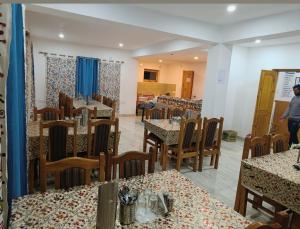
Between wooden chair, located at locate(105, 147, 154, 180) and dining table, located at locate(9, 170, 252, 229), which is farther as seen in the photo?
wooden chair, located at locate(105, 147, 154, 180)

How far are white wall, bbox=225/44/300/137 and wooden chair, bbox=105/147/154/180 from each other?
4567 millimetres

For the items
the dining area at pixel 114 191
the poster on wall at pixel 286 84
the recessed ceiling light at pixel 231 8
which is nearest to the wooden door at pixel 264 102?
the poster on wall at pixel 286 84

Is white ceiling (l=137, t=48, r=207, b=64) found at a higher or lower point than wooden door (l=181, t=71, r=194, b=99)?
higher

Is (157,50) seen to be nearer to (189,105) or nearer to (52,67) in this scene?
(189,105)

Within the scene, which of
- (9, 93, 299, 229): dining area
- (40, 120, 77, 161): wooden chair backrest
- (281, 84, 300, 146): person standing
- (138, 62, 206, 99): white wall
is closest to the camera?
(9, 93, 299, 229): dining area

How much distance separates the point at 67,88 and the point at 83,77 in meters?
0.62

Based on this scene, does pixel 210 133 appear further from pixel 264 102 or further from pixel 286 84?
pixel 286 84

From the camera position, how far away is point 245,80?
582 centimetres

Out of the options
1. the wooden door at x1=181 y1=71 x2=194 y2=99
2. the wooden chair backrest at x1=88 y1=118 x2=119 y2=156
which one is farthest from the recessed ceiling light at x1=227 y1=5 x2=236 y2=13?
the wooden door at x1=181 y1=71 x2=194 y2=99

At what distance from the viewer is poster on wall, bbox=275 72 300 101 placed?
5.10 meters

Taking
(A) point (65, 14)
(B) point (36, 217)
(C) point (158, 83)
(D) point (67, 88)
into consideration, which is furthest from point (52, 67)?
(B) point (36, 217)

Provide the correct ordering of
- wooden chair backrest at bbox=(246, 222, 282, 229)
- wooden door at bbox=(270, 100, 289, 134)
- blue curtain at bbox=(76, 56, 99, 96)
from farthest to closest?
blue curtain at bbox=(76, 56, 99, 96) → wooden door at bbox=(270, 100, 289, 134) → wooden chair backrest at bbox=(246, 222, 282, 229)

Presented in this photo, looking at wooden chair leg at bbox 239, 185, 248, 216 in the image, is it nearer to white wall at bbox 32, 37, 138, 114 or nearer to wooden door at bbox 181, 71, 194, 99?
white wall at bbox 32, 37, 138, 114

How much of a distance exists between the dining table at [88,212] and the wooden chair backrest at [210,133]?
2011 millimetres
